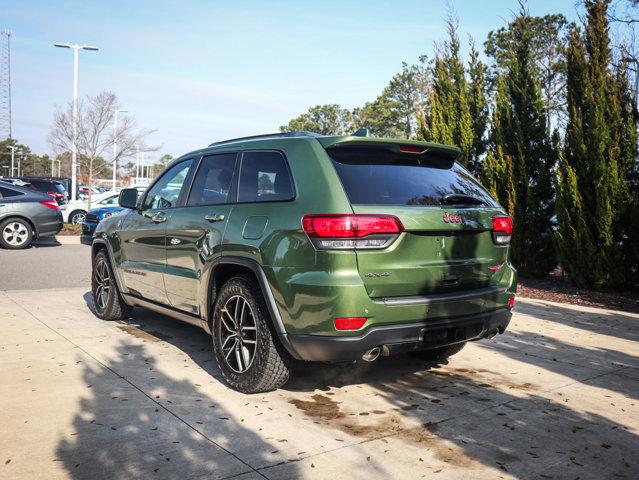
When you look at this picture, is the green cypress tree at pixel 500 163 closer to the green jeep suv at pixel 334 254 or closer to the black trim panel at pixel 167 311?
the green jeep suv at pixel 334 254

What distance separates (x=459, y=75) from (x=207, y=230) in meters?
10.2

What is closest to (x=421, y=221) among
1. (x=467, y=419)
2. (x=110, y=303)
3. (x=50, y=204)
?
(x=467, y=419)

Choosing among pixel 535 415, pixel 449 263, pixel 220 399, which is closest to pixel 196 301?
pixel 220 399

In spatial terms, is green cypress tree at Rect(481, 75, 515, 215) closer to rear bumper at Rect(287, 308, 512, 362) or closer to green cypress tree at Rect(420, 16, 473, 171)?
green cypress tree at Rect(420, 16, 473, 171)

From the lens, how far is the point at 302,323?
3.70 meters

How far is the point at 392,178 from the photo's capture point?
3.98 metres

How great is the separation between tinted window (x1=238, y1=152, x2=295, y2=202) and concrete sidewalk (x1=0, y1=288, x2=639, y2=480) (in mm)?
1464

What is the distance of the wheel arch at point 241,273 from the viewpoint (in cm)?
384

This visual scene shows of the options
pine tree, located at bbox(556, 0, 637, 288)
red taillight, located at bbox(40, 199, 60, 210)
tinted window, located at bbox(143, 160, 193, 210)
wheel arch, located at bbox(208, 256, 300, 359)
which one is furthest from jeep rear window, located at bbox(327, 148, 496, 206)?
red taillight, located at bbox(40, 199, 60, 210)

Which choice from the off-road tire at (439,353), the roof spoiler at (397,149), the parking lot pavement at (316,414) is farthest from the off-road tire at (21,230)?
the roof spoiler at (397,149)

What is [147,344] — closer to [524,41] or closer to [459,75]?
[524,41]

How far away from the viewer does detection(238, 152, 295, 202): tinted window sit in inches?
160

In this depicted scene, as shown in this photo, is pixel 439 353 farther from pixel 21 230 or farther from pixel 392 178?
pixel 21 230

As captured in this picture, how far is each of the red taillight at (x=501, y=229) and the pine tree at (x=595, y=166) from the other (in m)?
5.63
